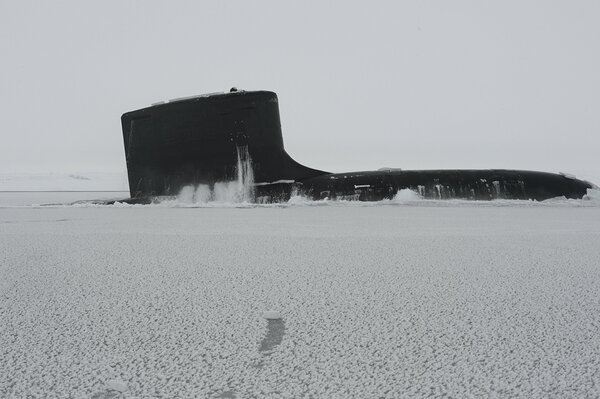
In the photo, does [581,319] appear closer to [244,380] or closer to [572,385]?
[572,385]

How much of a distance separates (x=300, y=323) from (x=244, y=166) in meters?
6.07

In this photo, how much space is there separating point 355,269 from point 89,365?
3.60 ft

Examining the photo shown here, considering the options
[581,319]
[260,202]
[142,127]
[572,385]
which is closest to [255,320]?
[572,385]

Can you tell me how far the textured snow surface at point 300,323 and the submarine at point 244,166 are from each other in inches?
190

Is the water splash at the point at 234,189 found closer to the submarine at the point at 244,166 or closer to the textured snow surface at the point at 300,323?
the submarine at the point at 244,166

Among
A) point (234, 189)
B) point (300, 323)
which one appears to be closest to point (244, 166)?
point (234, 189)

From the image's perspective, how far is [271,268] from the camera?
1823 mm

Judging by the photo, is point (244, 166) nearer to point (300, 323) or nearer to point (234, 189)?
point (234, 189)

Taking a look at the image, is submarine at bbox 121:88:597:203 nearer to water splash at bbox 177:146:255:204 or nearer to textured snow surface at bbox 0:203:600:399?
water splash at bbox 177:146:255:204

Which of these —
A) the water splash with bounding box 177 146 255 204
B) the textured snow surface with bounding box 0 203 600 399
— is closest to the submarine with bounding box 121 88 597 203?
the water splash with bounding box 177 146 255 204

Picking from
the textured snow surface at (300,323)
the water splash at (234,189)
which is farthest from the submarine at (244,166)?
the textured snow surface at (300,323)

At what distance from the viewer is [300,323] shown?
1.12 metres

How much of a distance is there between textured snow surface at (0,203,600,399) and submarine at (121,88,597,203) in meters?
4.83

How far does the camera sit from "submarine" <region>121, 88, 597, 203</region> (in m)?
7.00
